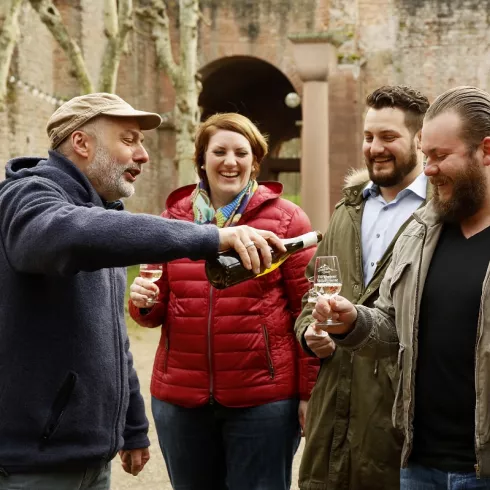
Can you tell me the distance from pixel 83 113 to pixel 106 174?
23 cm

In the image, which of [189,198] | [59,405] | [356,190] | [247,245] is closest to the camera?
[247,245]

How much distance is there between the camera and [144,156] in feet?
11.5

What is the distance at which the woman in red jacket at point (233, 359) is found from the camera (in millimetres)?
4289

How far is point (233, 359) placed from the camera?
14.1 feet

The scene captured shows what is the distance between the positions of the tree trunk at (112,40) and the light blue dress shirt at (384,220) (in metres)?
10.4

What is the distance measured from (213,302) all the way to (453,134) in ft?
5.04

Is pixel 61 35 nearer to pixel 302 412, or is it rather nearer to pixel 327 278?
pixel 302 412

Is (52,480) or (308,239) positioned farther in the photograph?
(308,239)

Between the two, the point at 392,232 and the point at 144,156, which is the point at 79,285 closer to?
the point at 144,156

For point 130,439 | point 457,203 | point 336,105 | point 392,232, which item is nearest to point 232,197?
point 392,232

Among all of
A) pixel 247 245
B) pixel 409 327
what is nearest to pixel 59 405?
pixel 247 245

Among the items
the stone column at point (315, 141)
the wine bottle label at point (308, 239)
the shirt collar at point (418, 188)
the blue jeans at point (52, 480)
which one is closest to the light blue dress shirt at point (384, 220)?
the shirt collar at point (418, 188)

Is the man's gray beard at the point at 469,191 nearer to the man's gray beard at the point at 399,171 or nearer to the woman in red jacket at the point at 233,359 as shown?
the man's gray beard at the point at 399,171

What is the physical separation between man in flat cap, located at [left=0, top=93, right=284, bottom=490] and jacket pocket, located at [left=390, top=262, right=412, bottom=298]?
1.75ft
